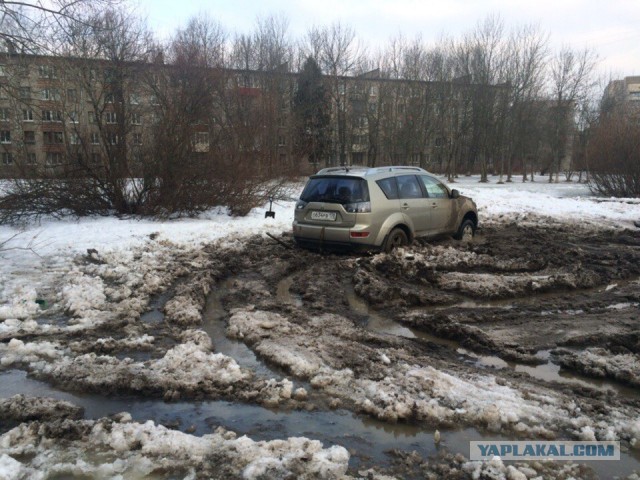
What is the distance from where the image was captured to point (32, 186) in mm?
13523

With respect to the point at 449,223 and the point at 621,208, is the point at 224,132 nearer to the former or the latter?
the point at 449,223

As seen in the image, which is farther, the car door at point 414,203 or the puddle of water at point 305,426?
the car door at point 414,203

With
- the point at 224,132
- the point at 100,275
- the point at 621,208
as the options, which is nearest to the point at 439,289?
the point at 100,275

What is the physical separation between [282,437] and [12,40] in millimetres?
10064

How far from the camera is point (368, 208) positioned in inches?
341

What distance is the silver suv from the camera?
28.6ft

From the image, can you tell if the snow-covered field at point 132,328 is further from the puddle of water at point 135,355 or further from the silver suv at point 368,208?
the silver suv at point 368,208

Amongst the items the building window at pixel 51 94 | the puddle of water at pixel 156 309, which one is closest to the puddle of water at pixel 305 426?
the puddle of water at pixel 156 309

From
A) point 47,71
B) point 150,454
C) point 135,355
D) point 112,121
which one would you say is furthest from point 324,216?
point 112,121

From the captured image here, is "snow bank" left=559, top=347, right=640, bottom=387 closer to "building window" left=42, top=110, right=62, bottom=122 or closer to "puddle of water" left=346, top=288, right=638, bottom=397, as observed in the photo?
"puddle of water" left=346, top=288, right=638, bottom=397

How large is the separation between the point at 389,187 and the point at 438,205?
159cm

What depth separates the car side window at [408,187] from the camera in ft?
31.1

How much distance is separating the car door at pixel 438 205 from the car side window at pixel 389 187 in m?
1.03

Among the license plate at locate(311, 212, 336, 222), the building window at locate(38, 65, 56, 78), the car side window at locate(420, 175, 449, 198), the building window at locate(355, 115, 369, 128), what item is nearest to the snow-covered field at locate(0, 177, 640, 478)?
the license plate at locate(311, 212, 336, 222)
